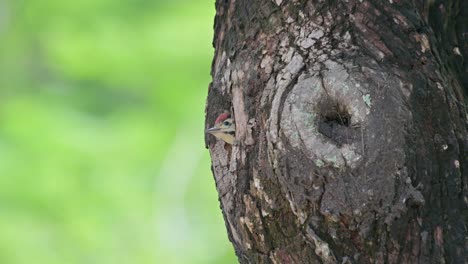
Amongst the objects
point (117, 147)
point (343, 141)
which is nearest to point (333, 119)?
point (343, 141)

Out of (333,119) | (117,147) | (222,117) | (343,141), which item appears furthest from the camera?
(117,147)

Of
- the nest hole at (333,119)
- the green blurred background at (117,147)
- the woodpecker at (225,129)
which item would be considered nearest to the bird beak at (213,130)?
the woodpecker at (225,129)

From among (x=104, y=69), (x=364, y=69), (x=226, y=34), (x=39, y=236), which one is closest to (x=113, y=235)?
(x=39, y=236)

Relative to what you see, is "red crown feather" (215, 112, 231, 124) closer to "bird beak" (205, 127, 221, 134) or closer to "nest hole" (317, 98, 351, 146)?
"bird beak" (205, 127, 221, 134)

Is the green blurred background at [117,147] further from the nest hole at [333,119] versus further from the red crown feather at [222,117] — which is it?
the nest hole at [333,119]

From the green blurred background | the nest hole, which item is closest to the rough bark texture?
the nest hole

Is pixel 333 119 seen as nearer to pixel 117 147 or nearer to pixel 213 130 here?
pixel 213 130
